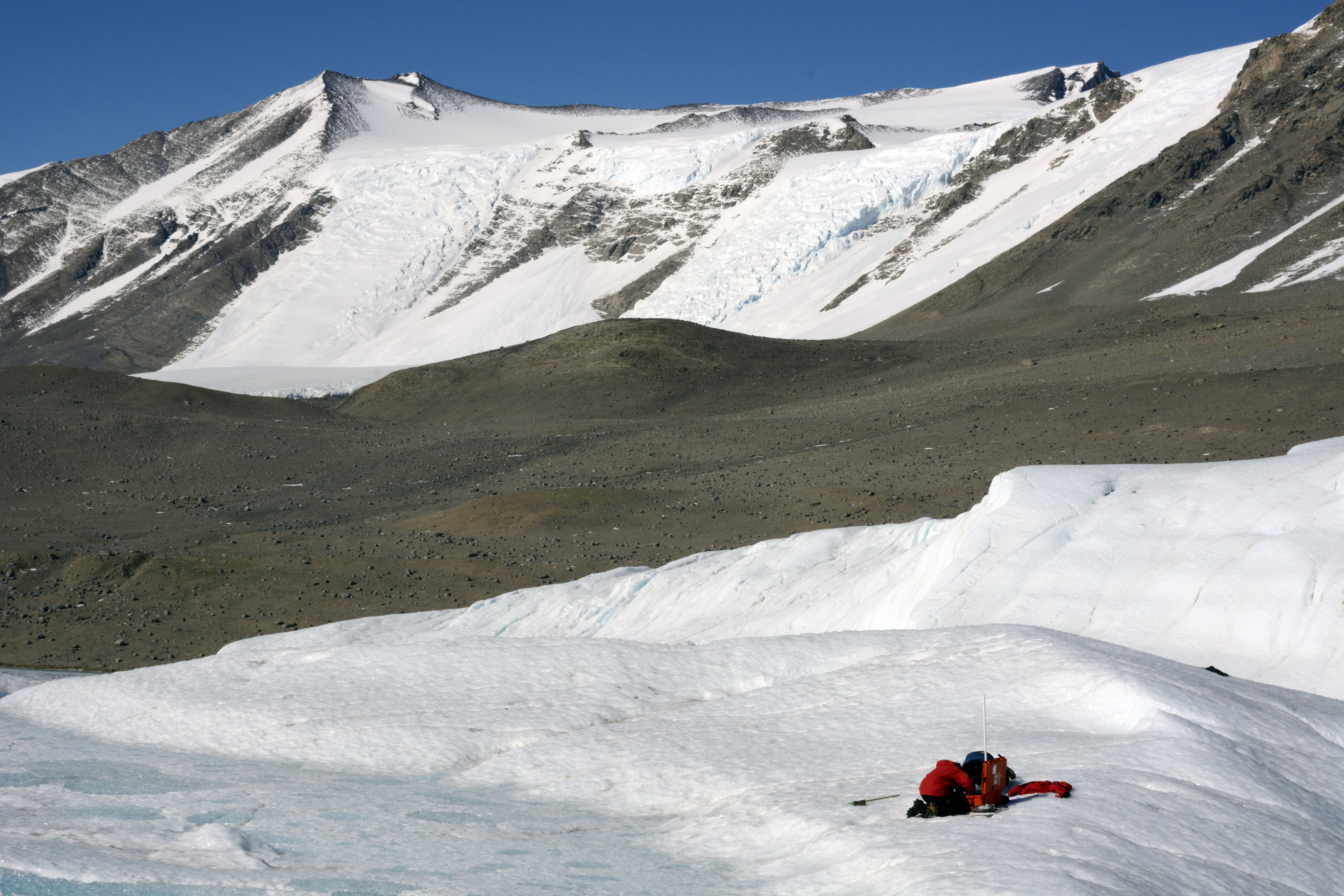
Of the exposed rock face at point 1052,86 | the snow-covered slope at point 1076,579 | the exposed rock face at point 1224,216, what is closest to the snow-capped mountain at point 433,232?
the exposed rock face at point 1224,216

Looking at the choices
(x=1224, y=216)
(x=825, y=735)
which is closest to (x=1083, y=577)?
(x=825, y=735)

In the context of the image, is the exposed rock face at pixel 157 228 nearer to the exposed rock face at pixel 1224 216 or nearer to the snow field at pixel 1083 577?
the exposed rock face at pixel 1224 216

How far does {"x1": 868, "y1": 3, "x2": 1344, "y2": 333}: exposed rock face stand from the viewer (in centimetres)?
6297

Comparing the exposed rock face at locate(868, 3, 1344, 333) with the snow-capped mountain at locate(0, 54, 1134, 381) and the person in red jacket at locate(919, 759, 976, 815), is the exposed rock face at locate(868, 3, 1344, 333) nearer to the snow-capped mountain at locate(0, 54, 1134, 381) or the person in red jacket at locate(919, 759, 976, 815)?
the snow-capped mountain at locate(0, 54, 1134, 381)

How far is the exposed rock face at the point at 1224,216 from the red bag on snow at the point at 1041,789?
5541cm

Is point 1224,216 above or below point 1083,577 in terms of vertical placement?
above

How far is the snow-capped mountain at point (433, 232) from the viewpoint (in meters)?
105

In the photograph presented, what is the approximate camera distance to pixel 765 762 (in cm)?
880

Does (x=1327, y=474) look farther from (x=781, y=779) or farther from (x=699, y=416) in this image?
(x=699, y=416)

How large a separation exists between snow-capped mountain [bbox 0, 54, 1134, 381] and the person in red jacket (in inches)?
3091

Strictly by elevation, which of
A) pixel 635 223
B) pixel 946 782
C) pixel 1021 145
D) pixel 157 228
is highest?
pixel 157 228

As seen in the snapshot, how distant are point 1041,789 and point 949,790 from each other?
60cm

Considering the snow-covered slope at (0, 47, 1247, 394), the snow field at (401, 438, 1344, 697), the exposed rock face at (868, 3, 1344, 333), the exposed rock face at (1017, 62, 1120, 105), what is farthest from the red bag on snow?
the exposed rock face at (1017, 62, 1120, 105)

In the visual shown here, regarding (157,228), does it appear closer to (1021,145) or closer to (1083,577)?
(1021,145)
